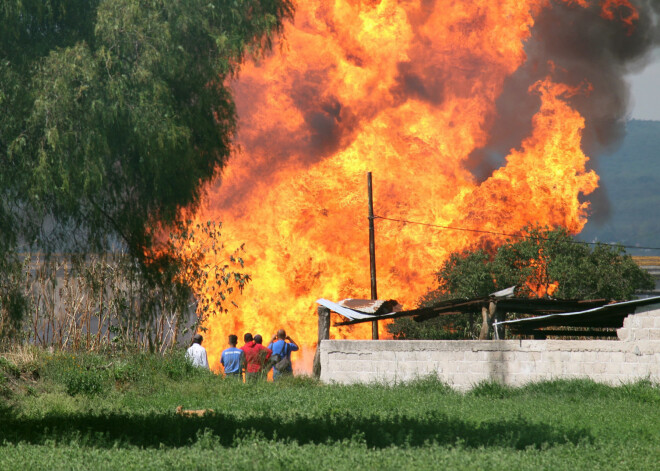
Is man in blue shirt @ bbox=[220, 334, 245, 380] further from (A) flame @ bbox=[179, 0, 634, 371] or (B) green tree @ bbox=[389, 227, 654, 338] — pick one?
(B) green tree @ bbox=[389, 227, 654, 338]

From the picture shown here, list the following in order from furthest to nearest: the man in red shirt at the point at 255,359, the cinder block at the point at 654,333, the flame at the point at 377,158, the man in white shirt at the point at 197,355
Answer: the flame at the point at 377,158 → the man in white shirt at the point at 197,355 → the man in red shirt at the point at 255,359 → the cinder block at the point at 654,333

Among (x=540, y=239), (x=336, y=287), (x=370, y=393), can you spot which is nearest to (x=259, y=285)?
(x=336, y=287)

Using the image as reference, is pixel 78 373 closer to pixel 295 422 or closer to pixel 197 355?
pixel 197 355

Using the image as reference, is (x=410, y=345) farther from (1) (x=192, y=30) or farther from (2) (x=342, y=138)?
(2) (x=342, y=138)

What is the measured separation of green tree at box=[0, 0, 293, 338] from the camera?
11.3m

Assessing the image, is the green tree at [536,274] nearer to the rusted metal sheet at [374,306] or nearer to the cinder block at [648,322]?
the rusted metal sheet at [374,306]

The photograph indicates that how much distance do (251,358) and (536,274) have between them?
62.4 ft

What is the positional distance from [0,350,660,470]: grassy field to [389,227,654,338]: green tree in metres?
Answer: 16.3

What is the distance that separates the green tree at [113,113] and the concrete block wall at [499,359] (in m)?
7.64

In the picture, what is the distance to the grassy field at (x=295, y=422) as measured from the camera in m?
9.12

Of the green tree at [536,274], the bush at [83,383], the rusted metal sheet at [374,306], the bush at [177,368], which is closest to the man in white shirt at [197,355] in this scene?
the bush at [177,368]

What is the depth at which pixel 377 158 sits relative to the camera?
38250mm

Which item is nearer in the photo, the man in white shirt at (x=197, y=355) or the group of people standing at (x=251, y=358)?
the group of people standing at (x=251, y=358)

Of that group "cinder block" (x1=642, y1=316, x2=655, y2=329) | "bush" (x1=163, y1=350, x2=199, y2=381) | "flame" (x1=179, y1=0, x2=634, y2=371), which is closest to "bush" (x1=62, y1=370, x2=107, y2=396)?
"bush" (x1=163, y1=350, x2=199, y2=381)
